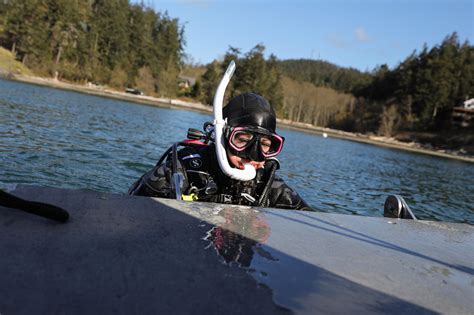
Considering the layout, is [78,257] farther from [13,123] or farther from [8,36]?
[8,36]

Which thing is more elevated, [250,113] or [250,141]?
[250,113]

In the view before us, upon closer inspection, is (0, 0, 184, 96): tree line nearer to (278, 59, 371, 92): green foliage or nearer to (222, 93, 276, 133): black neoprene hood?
(278, 59, 371, 92): green foliage

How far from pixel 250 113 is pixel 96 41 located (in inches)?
2439

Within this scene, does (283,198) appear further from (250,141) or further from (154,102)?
(154,102)

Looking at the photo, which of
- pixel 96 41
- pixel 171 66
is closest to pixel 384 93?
pixel 171 66

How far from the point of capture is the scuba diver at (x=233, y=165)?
2623mm

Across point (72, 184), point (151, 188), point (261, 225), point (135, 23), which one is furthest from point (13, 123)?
point (135, 23)

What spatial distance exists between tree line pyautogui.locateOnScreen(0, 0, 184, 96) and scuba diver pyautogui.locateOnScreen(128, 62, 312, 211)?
174 feet

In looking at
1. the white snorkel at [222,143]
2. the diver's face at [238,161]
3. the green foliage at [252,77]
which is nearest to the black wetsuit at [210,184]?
the diver's face at [238,161]

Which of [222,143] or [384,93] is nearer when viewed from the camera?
[222,143]

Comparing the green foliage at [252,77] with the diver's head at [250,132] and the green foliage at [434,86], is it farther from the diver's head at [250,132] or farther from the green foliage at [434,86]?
the diver's head at [250,132]

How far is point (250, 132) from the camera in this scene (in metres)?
2.77

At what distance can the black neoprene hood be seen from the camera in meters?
2.93

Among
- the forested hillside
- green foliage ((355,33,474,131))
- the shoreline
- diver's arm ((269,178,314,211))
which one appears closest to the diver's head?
diver's arm ((269,178,314,211))
